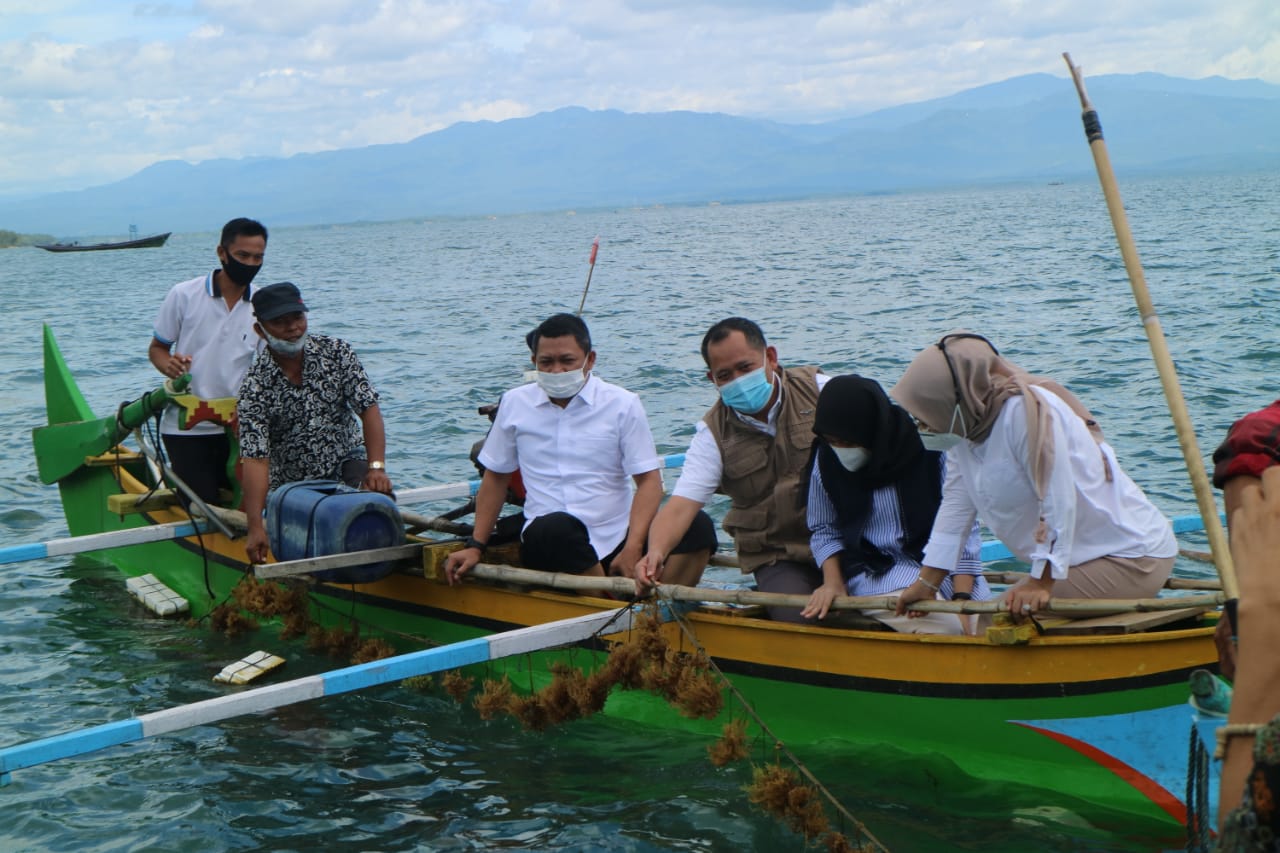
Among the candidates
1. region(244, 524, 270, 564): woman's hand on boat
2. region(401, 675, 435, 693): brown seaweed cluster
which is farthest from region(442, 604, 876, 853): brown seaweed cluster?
region(244, 524, 270, 564): woman's hand on boat

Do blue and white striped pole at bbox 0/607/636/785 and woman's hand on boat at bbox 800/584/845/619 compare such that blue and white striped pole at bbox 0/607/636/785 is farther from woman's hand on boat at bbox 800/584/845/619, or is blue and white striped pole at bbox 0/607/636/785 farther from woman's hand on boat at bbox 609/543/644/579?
woman's hand on boat at bbox 800/584/845/619

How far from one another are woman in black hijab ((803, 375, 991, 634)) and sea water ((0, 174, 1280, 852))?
0.62 meters

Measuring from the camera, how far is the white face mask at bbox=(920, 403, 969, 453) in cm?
449

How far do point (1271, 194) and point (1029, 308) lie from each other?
5708 centimetres

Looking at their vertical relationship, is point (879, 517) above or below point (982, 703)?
above

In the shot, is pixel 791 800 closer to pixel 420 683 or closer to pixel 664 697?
pixel 664 697

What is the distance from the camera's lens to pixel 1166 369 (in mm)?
2740

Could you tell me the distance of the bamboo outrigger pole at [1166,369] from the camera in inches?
95.0

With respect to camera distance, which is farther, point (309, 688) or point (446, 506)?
point (446, 506)

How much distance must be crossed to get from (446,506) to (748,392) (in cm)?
651

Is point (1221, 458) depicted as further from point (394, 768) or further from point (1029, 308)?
point (1029, 308)

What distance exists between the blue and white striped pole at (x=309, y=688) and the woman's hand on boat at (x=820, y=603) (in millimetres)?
872

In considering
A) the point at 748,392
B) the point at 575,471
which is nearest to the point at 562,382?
the point at 575,471

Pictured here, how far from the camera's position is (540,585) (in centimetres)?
602
